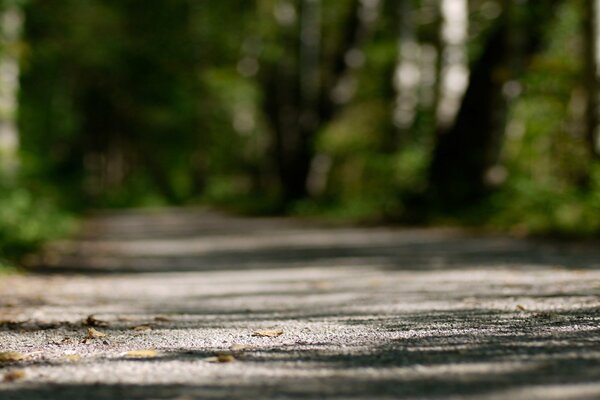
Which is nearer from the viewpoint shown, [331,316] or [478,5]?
[331,316]

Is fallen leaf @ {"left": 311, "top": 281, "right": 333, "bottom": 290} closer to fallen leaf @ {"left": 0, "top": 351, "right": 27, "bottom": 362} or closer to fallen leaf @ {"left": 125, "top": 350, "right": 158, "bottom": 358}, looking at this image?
fallen leaf @ {"left": 125, "top": 350, "right": 158, "bottom": 358}

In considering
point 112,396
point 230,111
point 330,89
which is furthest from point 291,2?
point 112,396

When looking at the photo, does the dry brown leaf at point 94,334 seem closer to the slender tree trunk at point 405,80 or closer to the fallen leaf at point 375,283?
the fallen leaf at point 375,283

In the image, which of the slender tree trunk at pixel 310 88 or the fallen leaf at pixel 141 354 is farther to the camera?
the slender tree trunk at pixel 310 88

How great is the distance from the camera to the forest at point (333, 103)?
1362 cm

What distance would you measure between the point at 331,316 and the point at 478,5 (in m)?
19.9

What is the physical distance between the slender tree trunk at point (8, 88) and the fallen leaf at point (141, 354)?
30.1ft

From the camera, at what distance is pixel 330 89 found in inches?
1008

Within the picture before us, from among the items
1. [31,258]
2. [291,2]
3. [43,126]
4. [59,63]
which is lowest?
[31,258]

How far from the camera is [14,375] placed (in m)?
3.66

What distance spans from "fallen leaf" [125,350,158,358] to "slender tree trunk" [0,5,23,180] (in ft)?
30.1

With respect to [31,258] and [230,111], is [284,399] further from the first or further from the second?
[230,111]

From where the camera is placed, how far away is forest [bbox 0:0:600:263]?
44.7 feet

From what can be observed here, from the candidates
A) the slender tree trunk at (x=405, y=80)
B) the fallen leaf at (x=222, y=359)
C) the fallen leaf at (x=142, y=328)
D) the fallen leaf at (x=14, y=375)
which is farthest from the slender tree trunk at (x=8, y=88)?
the slender tree trunk at (x=405, y=80)
